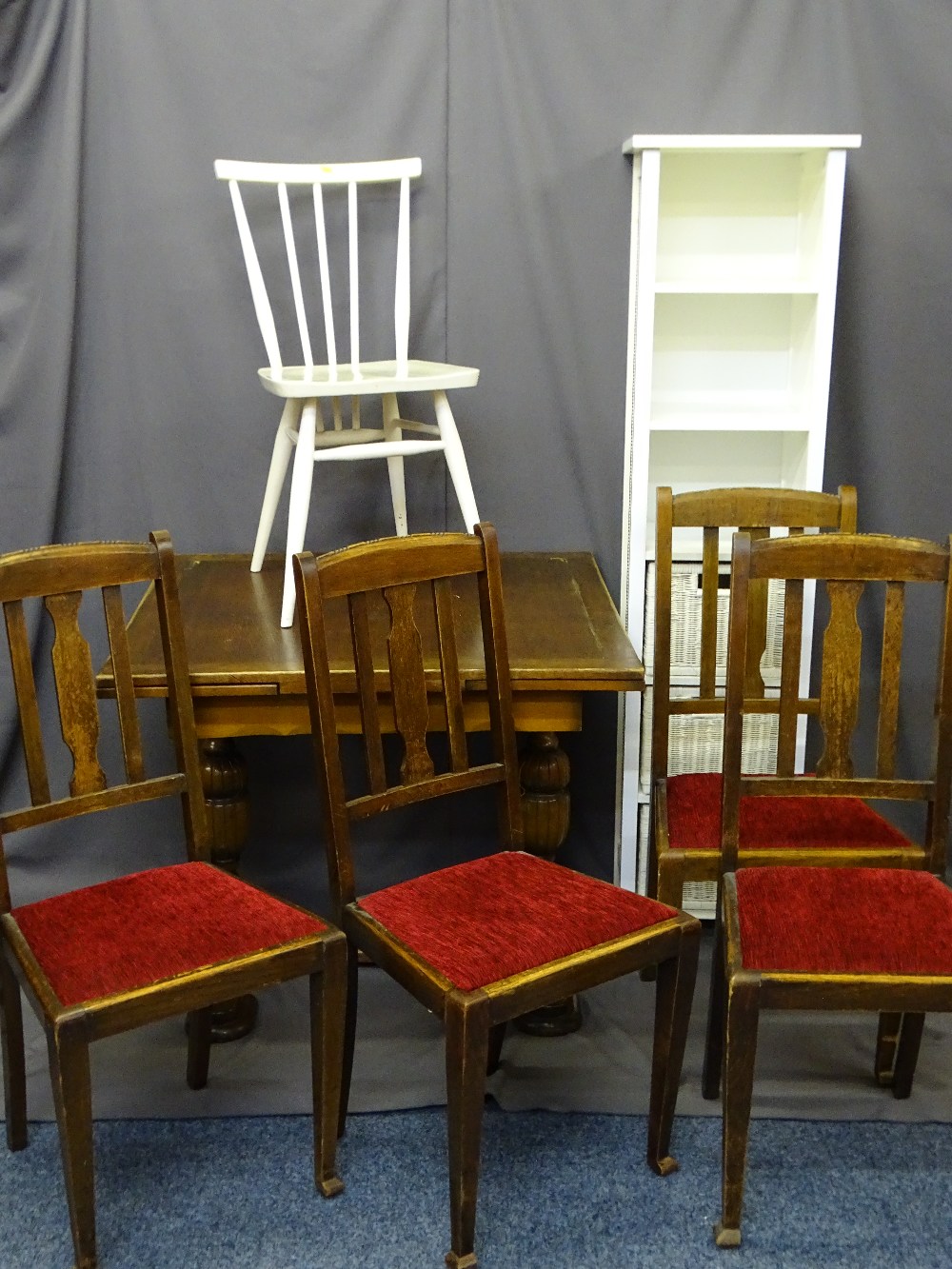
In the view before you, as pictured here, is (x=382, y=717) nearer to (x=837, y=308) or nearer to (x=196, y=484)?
(x=196, y=484)

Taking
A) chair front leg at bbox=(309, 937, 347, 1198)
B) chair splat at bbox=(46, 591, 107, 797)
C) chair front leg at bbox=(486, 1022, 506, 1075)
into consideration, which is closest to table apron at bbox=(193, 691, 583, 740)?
chair splat at bbox=(46, 591, 107, 797)

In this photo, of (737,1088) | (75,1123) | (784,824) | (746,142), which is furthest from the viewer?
(746,142)

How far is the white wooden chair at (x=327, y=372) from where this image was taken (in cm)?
235

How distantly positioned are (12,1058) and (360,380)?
4.40 ft

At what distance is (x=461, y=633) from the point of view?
2.38 m

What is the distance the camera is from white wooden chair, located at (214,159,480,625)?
2.35 m

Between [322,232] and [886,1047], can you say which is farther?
[322,232]

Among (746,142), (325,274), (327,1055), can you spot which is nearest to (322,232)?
(325,274)

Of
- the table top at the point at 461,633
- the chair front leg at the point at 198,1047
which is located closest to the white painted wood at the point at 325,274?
the table top at the point at 461,633

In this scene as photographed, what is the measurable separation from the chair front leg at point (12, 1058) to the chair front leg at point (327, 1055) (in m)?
0.49

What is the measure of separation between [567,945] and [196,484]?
1486 millimetres

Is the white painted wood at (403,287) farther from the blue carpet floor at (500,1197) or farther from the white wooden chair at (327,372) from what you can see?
the blue carpet floor at (500,1197)

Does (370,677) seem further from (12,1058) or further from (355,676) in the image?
(12,1058)

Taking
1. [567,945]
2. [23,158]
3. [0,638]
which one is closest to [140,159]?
[23,158]
